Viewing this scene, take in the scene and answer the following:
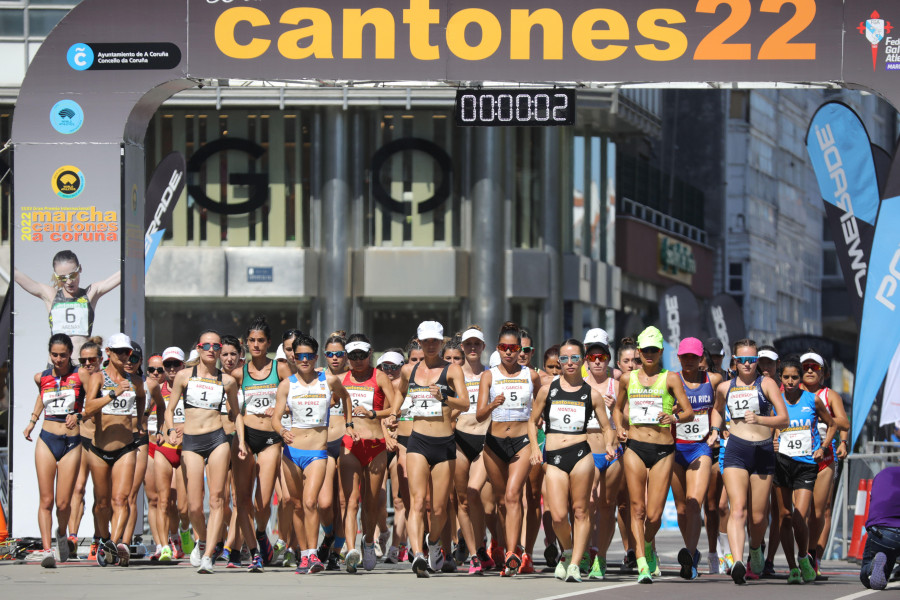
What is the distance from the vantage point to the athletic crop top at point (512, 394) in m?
13.0

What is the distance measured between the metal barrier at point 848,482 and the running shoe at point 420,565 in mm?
5694

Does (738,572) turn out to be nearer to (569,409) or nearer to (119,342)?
(569,409)

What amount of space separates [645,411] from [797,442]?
1.46 meters

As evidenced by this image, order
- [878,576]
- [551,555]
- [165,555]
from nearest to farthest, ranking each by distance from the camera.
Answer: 1. [878,576]
2. [165,555]
3. [551,555]

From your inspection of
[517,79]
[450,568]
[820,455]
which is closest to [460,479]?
[450,568]

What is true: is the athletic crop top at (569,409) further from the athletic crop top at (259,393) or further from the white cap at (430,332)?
the athletic crop top at (259,393)

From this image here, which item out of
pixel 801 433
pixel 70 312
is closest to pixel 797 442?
pixel 801 433

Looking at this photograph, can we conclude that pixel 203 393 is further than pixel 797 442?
No

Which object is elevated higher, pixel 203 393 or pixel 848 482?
pixel 203 393

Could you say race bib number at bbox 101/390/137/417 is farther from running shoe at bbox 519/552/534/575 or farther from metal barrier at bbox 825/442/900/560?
metal barrier at bbox 825/442/900/560

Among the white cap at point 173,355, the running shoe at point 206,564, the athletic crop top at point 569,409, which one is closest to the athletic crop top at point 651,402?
the athletic crop top at point 569,409

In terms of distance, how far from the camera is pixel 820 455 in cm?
1317

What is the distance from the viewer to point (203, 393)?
12930 millimetres

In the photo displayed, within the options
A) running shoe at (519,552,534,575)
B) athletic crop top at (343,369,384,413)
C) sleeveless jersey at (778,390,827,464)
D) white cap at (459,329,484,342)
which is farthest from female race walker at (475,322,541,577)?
sleeveless jersey at (778,390,827,464)
